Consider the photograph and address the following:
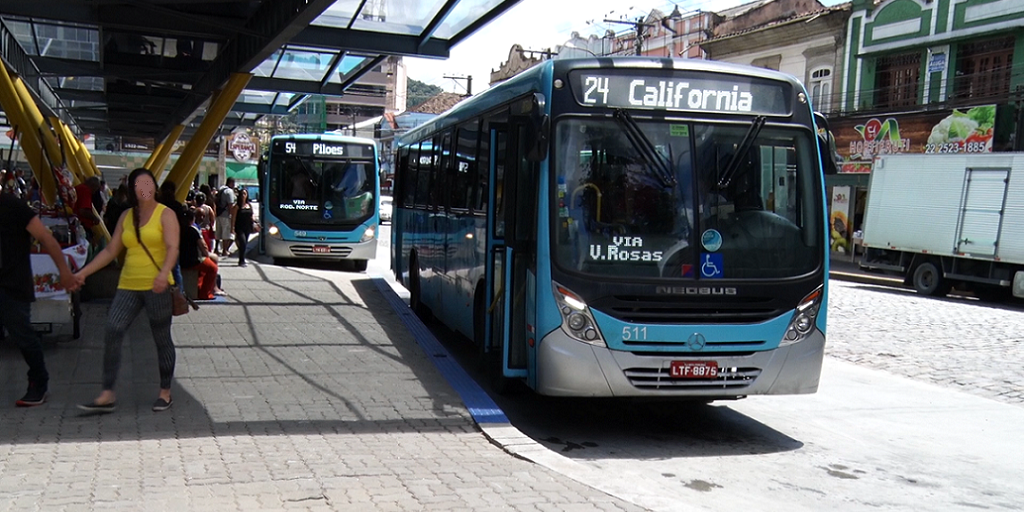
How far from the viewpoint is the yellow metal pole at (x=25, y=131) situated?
14.8 meters

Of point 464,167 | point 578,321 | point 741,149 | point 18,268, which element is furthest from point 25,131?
point 741,149

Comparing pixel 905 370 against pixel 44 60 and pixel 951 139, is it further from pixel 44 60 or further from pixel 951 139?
pixel 951 139

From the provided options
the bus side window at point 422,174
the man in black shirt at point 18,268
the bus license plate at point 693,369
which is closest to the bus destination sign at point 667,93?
the bus license plate at point 693,369

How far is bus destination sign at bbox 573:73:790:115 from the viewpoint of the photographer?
7.10m

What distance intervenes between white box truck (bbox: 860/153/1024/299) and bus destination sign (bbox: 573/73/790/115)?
15.4m

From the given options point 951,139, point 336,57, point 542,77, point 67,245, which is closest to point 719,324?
point 542,77

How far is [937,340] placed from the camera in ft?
Answer: 44.0

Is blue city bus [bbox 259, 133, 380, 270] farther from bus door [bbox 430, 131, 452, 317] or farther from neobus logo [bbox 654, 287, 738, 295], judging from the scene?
neobus logo [bbox 654, 287, 738, 295]

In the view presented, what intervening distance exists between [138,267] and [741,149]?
453cm

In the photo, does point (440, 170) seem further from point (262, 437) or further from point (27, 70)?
point (27, 70)

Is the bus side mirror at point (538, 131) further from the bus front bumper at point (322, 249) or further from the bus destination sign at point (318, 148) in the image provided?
the bus destination sign at point (318, 148)

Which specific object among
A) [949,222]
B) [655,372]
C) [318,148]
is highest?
[318,148]

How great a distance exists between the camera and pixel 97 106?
89.6 ft

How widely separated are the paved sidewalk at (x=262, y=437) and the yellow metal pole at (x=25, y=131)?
6783 millimetres
